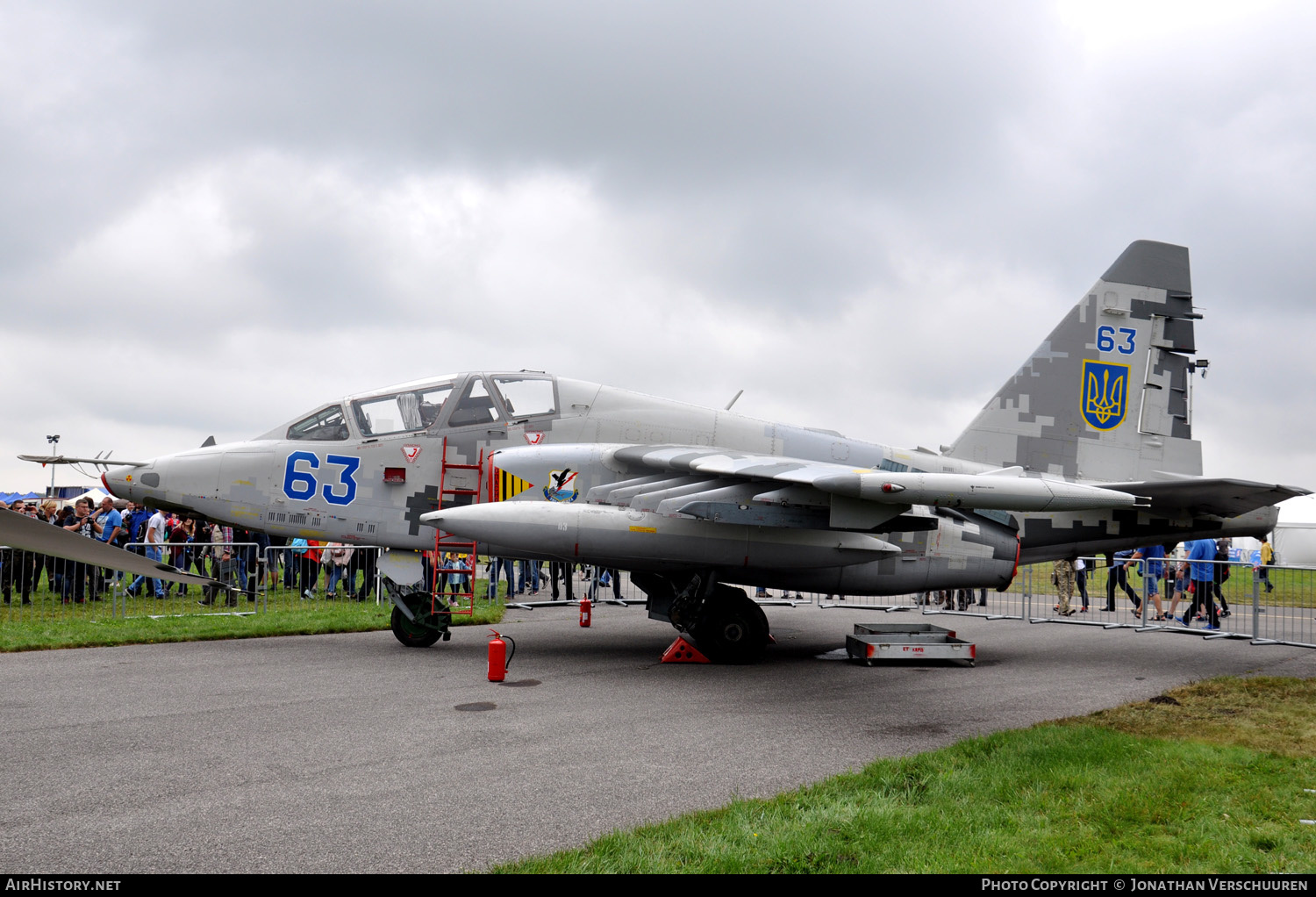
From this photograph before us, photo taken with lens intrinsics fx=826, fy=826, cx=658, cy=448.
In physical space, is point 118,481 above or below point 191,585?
above

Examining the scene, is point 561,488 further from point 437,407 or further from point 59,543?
point 59,543

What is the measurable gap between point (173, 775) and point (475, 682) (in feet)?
11.5

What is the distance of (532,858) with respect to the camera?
12.6 feet

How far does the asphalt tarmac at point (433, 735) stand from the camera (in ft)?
13.8

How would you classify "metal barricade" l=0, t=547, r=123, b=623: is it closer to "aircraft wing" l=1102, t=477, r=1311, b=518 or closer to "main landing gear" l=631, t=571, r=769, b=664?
"main landing gear" l=631, t=571, r=769, b=664

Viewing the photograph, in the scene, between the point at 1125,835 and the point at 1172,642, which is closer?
the point at 1125,835

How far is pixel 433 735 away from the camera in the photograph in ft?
20.7

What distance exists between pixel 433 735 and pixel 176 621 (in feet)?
26.3

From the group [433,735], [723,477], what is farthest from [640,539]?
[433,735]

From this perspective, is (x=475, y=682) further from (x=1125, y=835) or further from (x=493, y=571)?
(x=493, y=571)

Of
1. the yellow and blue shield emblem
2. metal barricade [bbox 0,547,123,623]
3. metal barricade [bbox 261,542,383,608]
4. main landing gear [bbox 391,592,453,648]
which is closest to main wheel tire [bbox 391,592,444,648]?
main landing gear [bbox 391,592,453,648]

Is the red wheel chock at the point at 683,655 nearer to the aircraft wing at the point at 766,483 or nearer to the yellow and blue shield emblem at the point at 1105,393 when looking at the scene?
the aircraft wing at the point at 766,483

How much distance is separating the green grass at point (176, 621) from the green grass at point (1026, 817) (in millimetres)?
9353
